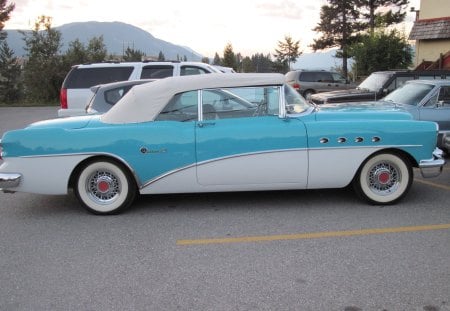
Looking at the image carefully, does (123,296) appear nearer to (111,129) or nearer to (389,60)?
(111,129)

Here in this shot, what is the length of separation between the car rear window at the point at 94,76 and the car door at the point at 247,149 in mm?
5884

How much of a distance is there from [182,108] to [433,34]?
54.7 ft

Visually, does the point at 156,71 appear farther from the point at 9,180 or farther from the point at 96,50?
the point at 96,50

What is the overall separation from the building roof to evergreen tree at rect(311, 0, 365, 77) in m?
26.8

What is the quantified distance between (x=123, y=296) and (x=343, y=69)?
44151 mm

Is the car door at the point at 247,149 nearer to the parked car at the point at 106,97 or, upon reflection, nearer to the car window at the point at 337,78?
the parked car at the point at 106,97

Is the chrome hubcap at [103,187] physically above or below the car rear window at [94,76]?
below

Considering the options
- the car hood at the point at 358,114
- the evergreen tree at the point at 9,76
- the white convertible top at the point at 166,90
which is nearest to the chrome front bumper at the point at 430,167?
the car hood at the point at 358,114

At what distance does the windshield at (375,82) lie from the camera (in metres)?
11.8

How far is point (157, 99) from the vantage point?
5.68 meters

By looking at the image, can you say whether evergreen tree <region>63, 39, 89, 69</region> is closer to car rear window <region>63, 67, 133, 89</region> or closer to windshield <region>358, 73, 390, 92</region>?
car rear window <region>63, 67, 133, 89</region>

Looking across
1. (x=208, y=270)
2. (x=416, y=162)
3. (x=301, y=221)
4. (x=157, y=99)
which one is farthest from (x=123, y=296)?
(x=416, y=162)

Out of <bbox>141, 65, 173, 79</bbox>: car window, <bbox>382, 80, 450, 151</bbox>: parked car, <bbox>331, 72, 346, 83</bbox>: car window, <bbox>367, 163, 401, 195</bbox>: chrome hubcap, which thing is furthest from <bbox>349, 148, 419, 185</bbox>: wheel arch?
<bbox>331, 72, 346, 83</bbox>: car window

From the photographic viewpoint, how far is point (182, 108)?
565cm
